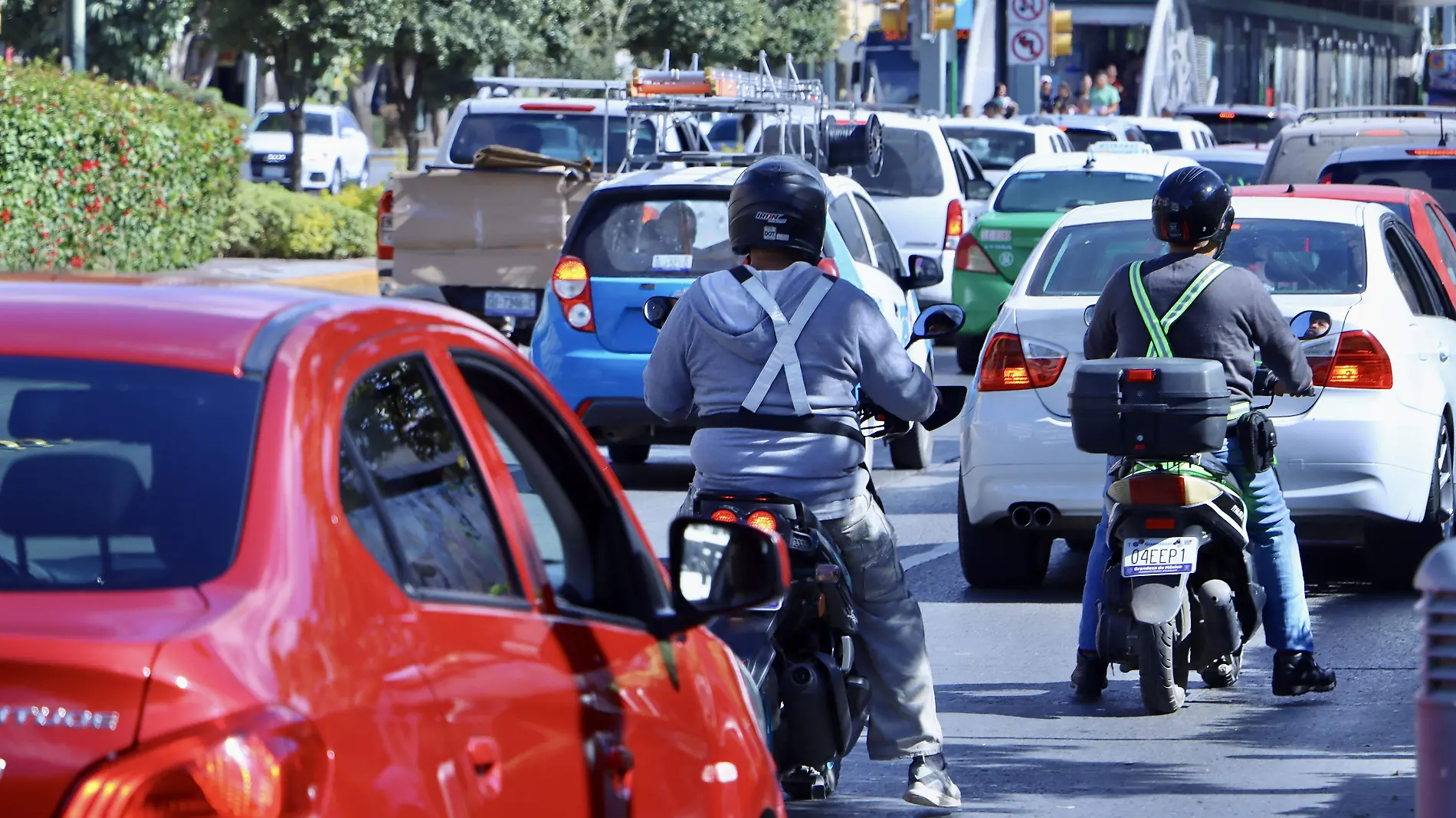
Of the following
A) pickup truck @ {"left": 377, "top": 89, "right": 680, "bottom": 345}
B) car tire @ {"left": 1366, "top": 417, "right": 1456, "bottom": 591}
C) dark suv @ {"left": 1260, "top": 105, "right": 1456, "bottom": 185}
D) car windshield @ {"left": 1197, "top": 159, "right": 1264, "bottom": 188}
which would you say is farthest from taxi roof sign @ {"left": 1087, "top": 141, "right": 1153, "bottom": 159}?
car tire @ {"left": 1366, "top": 417, "right": 1456, "bottom": 591}

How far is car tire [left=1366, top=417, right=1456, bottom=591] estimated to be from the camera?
29.1 feet

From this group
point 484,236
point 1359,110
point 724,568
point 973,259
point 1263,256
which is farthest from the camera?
point 1359,110

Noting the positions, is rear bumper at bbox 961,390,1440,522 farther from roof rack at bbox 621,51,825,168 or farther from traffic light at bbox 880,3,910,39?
traffic light at bbox 880,3,910,39

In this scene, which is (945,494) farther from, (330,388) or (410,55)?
(410,55)

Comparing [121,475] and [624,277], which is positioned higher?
[121,475]

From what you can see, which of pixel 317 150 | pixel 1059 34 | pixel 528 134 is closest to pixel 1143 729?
pixel 528 134

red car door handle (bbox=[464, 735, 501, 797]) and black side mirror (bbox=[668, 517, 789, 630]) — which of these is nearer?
red car door handle (bbox=[464, 735, 501, 797])

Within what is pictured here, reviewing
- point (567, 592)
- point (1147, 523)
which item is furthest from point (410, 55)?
point (567, 592)

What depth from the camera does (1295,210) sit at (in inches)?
356

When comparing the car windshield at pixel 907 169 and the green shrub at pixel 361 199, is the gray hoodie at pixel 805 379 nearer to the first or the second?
the car windshield at pixel 907 169

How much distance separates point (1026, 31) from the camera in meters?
35.8

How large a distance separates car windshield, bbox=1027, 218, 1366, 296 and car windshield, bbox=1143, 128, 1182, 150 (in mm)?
20021

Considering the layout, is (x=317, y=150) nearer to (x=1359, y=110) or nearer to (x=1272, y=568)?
(x=1359, y=110)

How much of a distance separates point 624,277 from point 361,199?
60.6 feet
